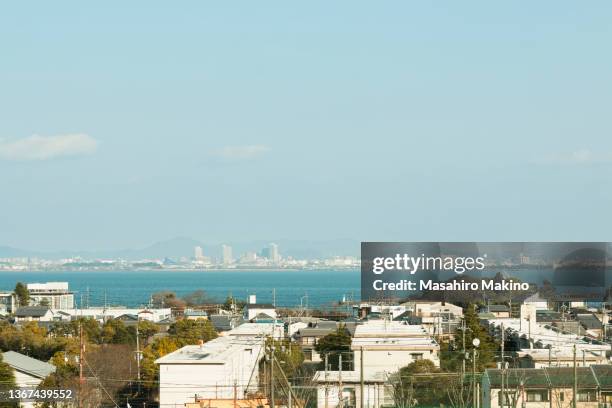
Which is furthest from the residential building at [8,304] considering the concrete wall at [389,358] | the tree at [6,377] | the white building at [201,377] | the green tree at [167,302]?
the concrete wall at [389,358]

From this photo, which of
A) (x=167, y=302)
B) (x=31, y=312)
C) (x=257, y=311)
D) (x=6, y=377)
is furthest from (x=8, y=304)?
(x=6, y=377)

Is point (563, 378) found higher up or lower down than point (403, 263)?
lower down

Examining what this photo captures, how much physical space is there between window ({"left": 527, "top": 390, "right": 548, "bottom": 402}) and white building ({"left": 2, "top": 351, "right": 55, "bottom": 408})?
217 inches

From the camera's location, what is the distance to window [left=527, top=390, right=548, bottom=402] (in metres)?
10.8

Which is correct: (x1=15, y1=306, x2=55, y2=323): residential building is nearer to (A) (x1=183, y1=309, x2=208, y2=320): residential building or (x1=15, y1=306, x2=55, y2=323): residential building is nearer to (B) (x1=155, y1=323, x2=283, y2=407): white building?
(A) (x1=183, y1=309, x2=208, y2=320): residential building

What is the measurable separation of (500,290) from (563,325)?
211cm

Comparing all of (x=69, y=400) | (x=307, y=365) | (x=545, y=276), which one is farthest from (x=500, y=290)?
(x=69, y=400)

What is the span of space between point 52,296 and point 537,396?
101 ft

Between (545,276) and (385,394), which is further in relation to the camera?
(545,276)

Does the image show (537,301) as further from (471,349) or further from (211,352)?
(211,352)

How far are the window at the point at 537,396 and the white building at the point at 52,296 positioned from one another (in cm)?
2724

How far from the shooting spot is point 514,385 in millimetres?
10914

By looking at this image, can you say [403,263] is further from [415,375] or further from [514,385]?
[514,385]

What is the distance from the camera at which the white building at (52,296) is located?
37.7 m
